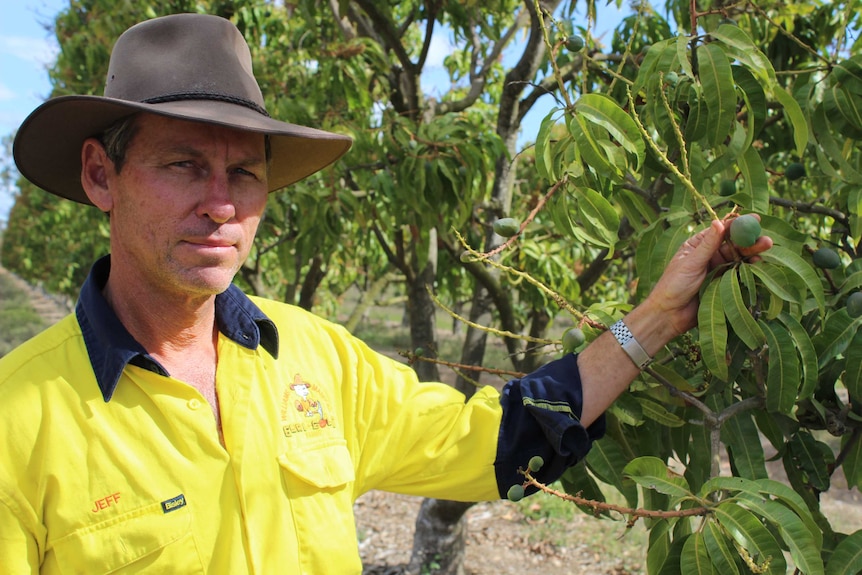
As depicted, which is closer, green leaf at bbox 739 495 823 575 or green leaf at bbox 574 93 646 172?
green leaf at bbox 739 495 823 575

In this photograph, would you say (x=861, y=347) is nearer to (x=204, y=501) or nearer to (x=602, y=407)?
(x=602, y=407)

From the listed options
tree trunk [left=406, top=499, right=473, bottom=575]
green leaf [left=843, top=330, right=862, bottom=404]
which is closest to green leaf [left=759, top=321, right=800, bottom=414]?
green leaf [left=843, top=330, right=862, bottom=404]

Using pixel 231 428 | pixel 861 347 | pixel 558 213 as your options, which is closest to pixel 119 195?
pixel 231 428

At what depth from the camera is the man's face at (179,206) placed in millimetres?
1262

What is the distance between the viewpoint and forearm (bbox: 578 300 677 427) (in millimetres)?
1329

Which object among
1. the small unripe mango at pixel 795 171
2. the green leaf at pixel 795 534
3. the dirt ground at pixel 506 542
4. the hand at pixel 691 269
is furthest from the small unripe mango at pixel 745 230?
the dirt ground at pixel 506 542

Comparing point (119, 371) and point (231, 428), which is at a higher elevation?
point (119, 371)

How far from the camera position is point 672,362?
152cm

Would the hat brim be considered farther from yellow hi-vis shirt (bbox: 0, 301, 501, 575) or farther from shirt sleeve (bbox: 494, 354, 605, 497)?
shirt sleeve (bbox: 494, 354, 605, 497)

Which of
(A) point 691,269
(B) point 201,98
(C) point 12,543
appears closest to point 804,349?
(A) point 691,269

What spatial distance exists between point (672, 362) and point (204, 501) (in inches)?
36.1

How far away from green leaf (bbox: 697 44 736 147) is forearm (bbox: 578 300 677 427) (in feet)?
1.05

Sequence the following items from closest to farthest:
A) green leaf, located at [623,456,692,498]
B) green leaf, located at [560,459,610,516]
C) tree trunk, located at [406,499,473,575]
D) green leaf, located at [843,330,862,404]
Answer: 1. green leaf, located at [623,456,692,498]
2. green leaf, located at [843,330,862,404]
3. green leaf, located at [560,459,610,516]
4. tree trunk, located at [406,499,473,575]

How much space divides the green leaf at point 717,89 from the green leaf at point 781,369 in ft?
1.12
